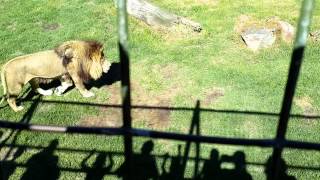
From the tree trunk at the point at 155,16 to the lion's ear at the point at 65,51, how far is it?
2922 millimetres

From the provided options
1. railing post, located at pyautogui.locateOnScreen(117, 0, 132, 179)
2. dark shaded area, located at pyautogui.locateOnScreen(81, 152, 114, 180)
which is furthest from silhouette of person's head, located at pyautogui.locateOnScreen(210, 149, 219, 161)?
railing post, located at pyautogui.locateOnScreen(117, 0, 132, 179)

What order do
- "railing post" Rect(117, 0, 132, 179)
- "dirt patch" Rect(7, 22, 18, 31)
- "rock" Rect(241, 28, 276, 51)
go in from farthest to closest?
1. "dirt patch" Rect(7, 22, 18, 31)
2. "rock" Rect(241, 28, 276, 51)
3. "railing post" Rect(117, 0, 132, 179)

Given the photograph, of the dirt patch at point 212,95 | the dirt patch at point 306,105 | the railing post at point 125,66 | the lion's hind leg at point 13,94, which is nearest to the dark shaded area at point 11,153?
the lion's hind leg at point 13,94

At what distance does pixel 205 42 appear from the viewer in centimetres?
1098

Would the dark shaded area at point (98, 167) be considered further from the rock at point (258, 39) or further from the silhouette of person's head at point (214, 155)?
the rock at point (258, 39)

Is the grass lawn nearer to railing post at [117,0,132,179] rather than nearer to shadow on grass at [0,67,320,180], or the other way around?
shadow on grass at [0,67,320,180]

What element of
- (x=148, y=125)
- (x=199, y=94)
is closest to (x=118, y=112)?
(x=148, y=125)

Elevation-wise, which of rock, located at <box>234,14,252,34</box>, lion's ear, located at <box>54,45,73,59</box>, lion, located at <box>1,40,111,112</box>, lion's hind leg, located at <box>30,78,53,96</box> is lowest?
lion's hind leg, located at <box>30,78,53,96</box>

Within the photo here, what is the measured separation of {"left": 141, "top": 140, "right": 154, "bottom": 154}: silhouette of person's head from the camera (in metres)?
7.76

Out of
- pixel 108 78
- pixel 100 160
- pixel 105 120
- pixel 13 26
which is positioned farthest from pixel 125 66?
pixel 13 26

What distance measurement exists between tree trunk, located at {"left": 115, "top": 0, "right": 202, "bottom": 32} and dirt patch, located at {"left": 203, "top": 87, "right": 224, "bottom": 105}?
2277 mm

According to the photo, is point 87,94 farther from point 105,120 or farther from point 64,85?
point 105,120

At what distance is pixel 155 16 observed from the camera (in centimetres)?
1147

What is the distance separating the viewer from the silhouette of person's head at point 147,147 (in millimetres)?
7758
